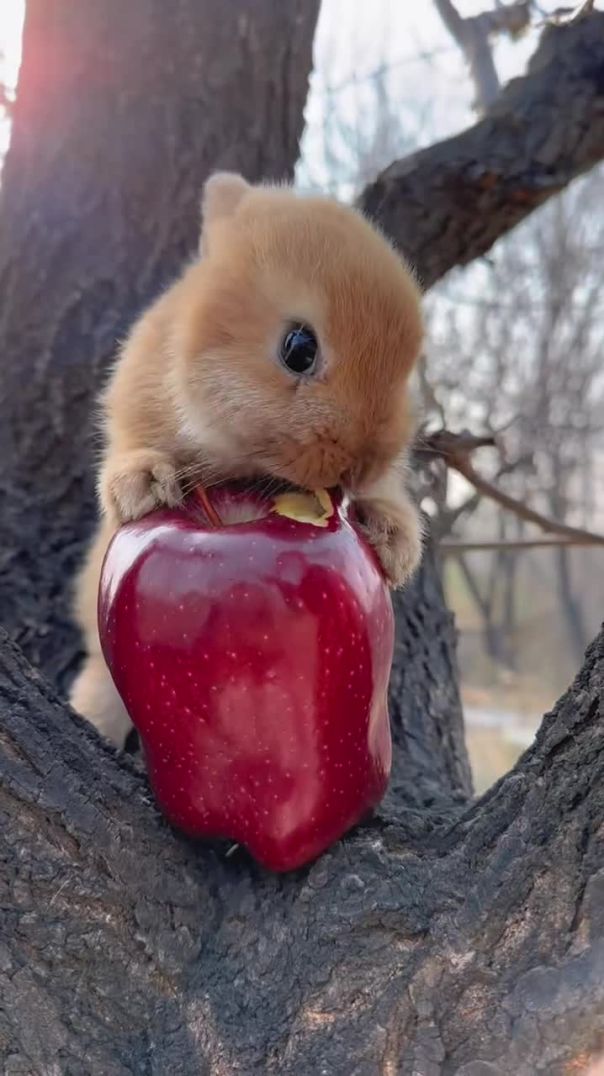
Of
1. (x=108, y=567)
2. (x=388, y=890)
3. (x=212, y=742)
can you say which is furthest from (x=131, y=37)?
(x=388, y=890)

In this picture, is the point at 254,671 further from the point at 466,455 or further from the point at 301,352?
the point at 466,455

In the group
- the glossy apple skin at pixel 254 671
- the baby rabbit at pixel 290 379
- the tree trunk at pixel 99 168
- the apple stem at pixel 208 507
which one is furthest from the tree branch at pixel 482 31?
the glossy apple skin at pixel 254 671

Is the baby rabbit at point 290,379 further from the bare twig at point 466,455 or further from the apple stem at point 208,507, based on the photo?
the bare twig at point 466,455

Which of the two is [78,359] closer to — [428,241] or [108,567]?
[428,241]

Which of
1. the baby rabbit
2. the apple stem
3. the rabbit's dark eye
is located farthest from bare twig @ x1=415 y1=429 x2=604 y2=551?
the apple stem

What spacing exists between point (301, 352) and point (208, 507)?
20cm

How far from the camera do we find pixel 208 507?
2.83 feet

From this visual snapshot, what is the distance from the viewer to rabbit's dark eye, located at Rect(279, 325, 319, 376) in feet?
3.10

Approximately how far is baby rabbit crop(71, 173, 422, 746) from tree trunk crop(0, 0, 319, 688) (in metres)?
0.47

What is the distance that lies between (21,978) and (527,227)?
6379 millimetres

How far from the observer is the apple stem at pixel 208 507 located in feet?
2.81

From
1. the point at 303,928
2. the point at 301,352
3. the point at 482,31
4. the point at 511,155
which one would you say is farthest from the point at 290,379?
the point at 482,31

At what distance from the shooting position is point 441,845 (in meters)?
0.76

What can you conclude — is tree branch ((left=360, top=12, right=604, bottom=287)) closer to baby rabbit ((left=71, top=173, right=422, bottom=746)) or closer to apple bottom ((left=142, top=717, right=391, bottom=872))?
baby rabbit ((left=71, top=173, right=422, bottom=746))
